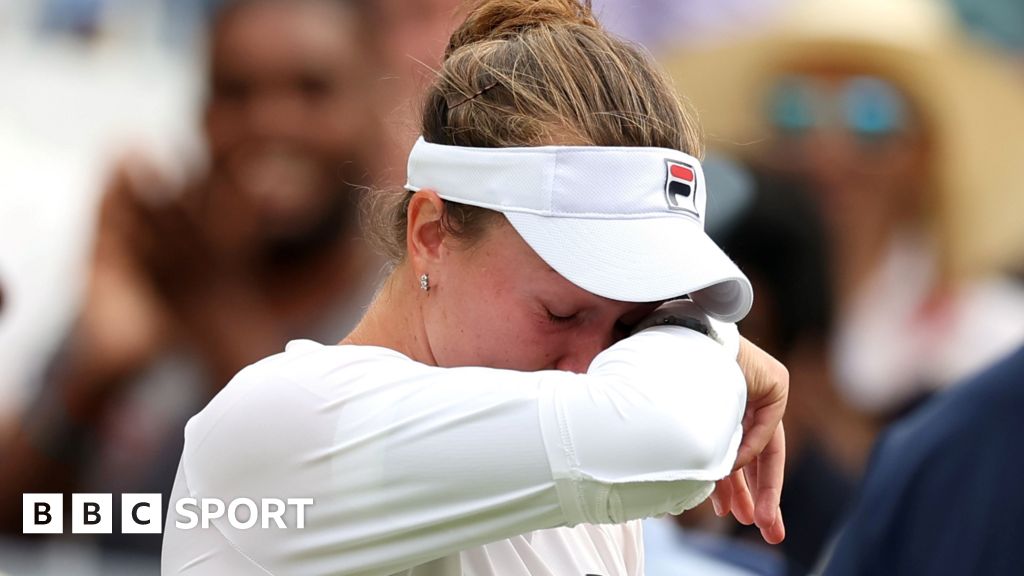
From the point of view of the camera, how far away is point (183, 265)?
15.1ft

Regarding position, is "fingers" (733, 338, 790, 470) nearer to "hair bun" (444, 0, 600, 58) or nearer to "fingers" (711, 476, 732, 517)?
"fingers" (711, 476, 732, 517)

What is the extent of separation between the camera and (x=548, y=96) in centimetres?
164

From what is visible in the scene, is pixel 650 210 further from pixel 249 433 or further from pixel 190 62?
pixel 190 62

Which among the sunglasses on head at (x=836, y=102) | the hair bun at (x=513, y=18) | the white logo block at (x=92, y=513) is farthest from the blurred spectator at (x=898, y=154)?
the hair bun at (x=513, y=18)

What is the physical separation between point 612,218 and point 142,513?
2.26 meters

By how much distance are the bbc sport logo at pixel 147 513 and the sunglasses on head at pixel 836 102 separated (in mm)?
2978

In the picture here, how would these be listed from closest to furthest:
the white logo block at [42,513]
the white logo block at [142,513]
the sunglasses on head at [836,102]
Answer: the white logo block at [142,513] < the white logo block at [42,513] < the sunglasses on head at [836,102]

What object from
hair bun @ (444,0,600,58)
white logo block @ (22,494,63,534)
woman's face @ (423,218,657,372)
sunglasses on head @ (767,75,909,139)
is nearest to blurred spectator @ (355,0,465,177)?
white logo block @ (22,494,63,534)

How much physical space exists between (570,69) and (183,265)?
3.12m

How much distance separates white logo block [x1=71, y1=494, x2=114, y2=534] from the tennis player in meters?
2.25

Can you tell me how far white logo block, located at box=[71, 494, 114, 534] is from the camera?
152 inches

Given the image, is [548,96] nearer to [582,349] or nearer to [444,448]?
[582,349]

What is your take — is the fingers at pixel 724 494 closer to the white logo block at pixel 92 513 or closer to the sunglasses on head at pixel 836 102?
the white logo block at pixel 92 513

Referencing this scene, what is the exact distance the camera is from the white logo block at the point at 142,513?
344cm
